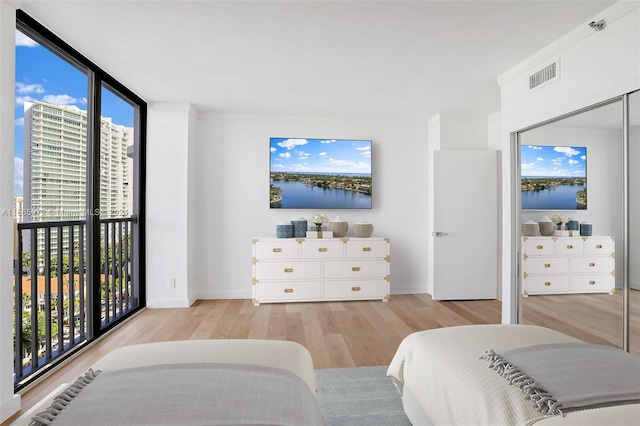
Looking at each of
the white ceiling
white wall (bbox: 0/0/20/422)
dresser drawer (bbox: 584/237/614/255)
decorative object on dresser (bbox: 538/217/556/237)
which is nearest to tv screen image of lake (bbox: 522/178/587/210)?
decorative object on dresser (bbox: 538/217/556/237)

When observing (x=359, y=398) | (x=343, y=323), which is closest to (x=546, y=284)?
(x=343, y=323)

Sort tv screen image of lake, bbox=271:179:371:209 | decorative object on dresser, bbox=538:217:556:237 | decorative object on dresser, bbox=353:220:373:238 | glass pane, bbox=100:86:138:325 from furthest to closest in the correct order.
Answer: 1. tv screen image of lake, bbox=271:179:371:209
2. decorative object on dresser, bbox=353:220:373:238
3. glass pane, bbox=100:86:138:325
4. decorative object on dresser, bbox=538:217:556:237

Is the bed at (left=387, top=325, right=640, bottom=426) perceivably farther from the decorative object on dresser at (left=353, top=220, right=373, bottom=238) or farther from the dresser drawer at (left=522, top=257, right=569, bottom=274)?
the decorative object on dresser at (left=353, top=220, right=373, bottom=238)

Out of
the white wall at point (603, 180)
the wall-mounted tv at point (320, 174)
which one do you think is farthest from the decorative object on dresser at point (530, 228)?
the wall-mounted tv at point (320, 174)

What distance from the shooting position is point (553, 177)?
2730mm

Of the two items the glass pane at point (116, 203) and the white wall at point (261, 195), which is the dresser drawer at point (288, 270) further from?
the glass pane at point (116, 203)

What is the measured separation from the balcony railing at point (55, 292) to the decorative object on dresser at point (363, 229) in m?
2.81

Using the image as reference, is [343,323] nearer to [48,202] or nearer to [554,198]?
[554,198]

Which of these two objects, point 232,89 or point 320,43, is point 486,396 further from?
point 232,89

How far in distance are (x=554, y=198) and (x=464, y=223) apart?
5.10ft

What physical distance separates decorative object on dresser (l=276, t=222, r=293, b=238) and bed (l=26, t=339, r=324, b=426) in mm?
2837

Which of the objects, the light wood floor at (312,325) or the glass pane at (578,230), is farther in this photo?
the light wood floor at (312,325)

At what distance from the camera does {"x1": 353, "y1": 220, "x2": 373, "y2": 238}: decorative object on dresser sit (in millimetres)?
4363

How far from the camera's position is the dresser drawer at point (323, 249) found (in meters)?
4.17
